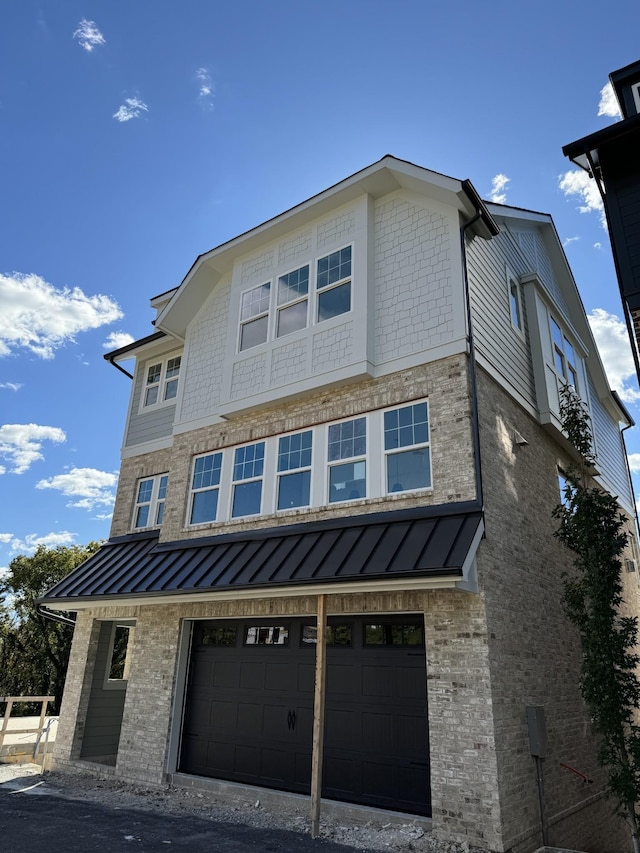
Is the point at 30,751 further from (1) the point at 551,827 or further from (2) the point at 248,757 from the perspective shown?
(1) the point at 551,827

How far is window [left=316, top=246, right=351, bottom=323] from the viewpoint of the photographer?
11.1 metres

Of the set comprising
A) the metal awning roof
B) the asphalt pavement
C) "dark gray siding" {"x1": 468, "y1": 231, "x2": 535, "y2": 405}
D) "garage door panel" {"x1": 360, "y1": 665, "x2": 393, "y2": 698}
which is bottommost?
the asphalt pavement

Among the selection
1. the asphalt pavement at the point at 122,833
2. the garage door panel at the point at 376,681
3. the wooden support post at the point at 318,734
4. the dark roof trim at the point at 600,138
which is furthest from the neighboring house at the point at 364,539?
the dark roof trim at the point at 600,138

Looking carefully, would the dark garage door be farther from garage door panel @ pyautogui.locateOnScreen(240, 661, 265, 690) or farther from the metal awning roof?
the metal awning roof

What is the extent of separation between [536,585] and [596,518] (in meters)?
1.60

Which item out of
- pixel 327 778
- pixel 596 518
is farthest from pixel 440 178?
pixel 327 778

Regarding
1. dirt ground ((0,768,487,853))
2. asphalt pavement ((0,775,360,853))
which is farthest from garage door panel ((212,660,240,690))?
asphalt pavement ((0,775,360,853))

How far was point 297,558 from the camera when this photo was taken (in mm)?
9156

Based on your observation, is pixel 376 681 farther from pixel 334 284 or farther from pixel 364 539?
pixel 334 284

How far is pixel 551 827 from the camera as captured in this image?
28.2 feet

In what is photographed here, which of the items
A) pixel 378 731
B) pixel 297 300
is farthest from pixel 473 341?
pixel 378 731

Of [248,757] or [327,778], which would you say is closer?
[327,778]

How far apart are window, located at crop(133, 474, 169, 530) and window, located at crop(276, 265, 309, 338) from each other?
15.7ft

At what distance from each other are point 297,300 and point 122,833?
→ 9082 millimetres
